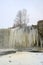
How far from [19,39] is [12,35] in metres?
0.74

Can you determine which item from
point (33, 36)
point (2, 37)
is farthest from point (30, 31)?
point (2, 37)

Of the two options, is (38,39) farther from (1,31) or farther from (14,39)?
(1,31)

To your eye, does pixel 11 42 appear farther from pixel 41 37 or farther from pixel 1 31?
pixel 41 37

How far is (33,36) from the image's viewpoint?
12.8 meters

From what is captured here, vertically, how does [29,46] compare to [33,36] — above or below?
below

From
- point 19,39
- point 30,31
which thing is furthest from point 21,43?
point 30,31

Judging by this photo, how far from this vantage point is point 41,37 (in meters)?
12.9

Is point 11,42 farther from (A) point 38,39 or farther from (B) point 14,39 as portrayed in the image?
(A) point 38,39

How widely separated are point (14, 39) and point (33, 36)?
5.08 feet

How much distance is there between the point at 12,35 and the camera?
13117 mm

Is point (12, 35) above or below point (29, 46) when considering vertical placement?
above

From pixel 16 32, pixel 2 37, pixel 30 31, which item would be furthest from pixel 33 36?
pixel 2 37

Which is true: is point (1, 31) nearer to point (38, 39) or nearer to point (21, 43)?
point (21, 43)

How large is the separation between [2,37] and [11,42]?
844 mm
